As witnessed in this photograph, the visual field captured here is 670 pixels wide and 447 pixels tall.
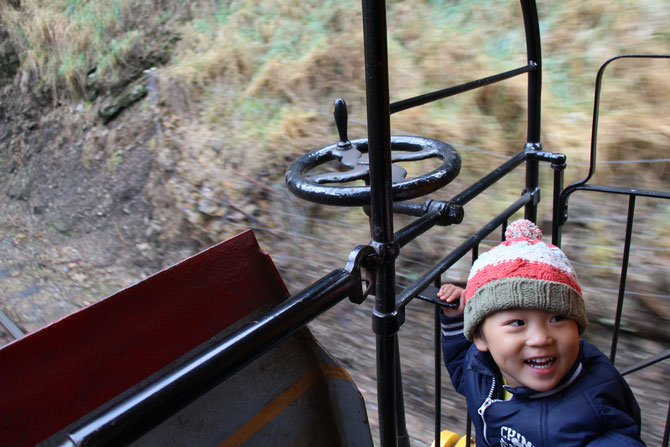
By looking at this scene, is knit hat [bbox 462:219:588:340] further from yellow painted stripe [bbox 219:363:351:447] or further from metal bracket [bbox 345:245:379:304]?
yellow painted stripe [bbox 219:363:351:447]

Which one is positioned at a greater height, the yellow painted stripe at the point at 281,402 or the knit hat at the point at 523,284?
the knit hat at the point at 523,284

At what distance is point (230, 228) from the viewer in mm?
5008

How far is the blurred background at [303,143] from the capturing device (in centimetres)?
330

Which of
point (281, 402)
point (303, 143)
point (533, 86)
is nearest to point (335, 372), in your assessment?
point (281, 402)

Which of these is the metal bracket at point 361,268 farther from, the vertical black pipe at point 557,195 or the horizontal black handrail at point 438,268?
the vertical black pipe at point 557,195

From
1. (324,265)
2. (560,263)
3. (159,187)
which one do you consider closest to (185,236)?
(159,187)

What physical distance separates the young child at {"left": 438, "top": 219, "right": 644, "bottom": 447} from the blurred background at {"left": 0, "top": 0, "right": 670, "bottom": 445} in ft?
5.38

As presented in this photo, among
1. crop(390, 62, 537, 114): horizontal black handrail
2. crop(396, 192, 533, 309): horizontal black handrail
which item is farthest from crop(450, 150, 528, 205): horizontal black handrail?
crop(390, 62, 537, 114): horizontal black handrail

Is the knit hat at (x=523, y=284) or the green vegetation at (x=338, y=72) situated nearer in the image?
the knit hat at (x=523, y=284)

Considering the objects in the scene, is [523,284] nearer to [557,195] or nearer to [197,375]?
[197,375]

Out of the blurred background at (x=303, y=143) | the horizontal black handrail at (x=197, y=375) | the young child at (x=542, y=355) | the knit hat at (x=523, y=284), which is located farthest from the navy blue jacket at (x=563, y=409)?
the blurred background at (x=303, y=143)

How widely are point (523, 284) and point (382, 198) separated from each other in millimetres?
405

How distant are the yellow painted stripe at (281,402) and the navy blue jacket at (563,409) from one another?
39 cm

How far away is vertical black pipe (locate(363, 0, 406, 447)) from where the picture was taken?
97 centimetres
